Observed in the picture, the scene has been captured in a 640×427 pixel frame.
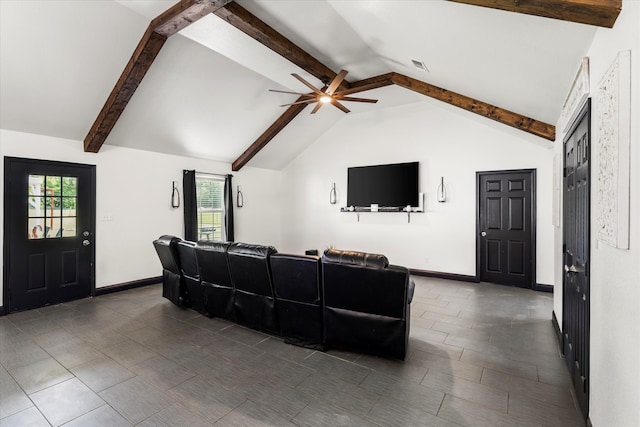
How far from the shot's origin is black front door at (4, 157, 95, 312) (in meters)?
4.14

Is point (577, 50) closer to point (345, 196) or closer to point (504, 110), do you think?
point (504, 110)

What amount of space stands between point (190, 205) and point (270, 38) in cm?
374

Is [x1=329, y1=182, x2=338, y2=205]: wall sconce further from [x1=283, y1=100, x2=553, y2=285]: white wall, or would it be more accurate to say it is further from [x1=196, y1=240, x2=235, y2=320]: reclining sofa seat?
[x1=196, y1=240, x2=235, y2=320]: reclining sofa seat

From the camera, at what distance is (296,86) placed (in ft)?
17.8

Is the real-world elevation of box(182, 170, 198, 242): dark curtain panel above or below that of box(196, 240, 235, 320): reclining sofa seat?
above

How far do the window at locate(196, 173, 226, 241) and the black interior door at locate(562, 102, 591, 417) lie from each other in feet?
20.2

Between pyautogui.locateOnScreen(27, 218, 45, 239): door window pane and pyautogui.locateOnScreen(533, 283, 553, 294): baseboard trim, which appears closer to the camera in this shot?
pyautogui.locateOnScreen(27, 218, 45, 239): door window pane

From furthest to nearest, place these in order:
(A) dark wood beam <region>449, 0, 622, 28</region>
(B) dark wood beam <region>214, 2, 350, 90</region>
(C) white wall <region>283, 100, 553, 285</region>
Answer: (C) white wall <region>283, 100, 553, 285</region>, (B) dark wood beam <region>214, 2, 350, 90</region>, (A) dark wood beam <region>449, 0, 622, 28</region>

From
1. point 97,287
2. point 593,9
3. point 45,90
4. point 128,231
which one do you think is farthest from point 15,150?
point 593,9

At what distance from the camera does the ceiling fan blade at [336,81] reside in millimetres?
4050

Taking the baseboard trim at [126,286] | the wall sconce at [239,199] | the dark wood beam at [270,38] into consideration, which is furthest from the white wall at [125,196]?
the dark wood beam at [270,38]

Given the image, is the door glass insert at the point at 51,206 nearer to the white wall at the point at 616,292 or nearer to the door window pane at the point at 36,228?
the door window pane at the point at 36,228

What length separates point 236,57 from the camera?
4445 mm

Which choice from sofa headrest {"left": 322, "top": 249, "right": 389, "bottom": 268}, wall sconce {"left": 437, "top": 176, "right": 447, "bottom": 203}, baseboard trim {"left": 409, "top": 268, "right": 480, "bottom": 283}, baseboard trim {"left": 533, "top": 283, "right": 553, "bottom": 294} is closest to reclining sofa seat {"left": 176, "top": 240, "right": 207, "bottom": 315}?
sofa headrest {"left": 322, "top": 249, "right": 389, "bottom": 268}
